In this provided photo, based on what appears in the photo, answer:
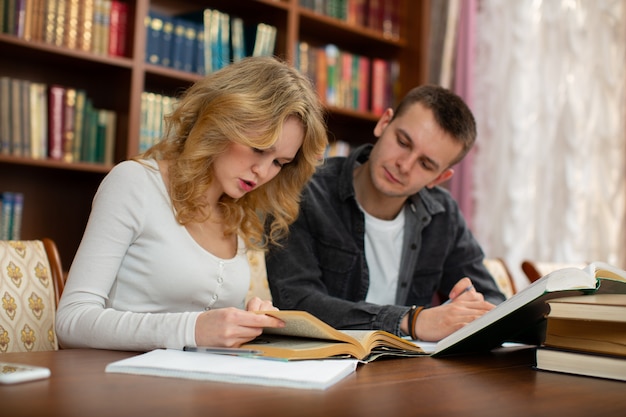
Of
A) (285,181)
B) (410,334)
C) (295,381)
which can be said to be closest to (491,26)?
(285,181)

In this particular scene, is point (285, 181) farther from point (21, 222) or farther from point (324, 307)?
point (21, 222)

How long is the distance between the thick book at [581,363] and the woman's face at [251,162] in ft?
2.07

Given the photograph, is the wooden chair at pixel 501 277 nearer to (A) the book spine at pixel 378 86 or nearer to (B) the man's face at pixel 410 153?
(B) the man's face at pixel 410 153

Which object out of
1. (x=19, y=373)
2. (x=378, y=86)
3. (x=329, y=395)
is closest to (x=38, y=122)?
(x=378, y=86)

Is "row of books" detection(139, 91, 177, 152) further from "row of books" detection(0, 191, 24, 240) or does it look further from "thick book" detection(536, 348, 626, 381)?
"thick book" detection(536, 348, 626, 381)

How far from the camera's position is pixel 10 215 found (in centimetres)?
243

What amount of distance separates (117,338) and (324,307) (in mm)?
575

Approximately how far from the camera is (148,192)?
1.40m

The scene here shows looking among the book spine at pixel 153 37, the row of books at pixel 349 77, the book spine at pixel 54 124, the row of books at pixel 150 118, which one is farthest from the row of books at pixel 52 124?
the row of books at pixel 349 77

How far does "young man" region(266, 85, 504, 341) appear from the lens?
1.73 meters

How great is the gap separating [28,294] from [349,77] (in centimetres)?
210

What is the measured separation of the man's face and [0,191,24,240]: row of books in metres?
1.32

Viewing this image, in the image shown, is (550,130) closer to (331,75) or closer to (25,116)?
(331,75)

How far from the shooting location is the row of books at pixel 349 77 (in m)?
3.14
